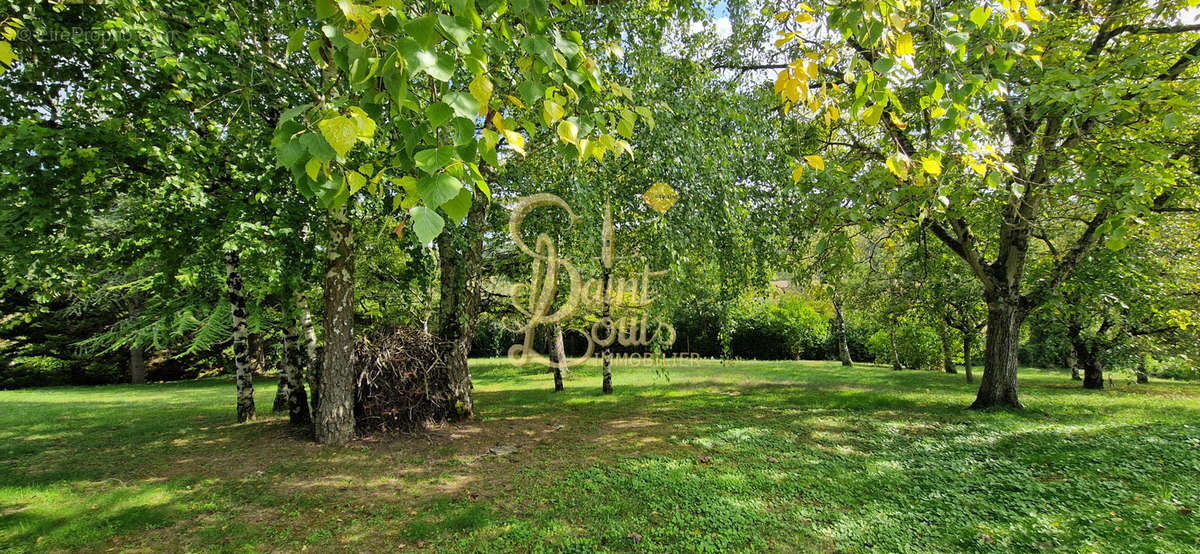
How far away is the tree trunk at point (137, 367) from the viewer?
1795 cm

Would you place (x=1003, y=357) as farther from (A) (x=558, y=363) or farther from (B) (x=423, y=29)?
(B) (x=423, y=29)

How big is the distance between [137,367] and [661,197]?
22.8 metres

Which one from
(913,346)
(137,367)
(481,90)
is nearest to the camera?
(481,90)

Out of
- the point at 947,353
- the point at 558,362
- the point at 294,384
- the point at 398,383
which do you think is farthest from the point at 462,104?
the point at 947,353

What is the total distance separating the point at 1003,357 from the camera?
8.45 m

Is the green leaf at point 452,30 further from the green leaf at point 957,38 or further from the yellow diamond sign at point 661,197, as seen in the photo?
Answer: the yellow diamond sign at point 661,197

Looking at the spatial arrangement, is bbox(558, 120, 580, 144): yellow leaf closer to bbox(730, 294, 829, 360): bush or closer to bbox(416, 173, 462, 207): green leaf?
bbox(416, 173, 462, 207): green leaf

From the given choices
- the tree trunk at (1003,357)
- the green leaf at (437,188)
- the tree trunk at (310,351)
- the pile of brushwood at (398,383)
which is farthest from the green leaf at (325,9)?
the tree trunk at (1003,357)

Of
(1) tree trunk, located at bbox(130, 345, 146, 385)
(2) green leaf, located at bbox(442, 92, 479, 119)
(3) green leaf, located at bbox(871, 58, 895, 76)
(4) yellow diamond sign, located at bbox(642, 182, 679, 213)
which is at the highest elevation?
(4) yellow diamond sign, located at bbox(642, 182, 679, 213)

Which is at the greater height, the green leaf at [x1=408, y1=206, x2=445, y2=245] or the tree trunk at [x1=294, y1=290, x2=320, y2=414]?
the green leaf at [x1=408, y1=206, x2=445, y2=245]

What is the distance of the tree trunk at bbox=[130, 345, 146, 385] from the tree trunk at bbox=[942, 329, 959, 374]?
91.7 ft

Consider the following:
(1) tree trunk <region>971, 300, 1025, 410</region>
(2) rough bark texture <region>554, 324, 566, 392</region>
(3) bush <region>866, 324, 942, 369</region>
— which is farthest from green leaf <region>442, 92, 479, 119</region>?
(3) bush <region>866, 324, 942, 369</region>

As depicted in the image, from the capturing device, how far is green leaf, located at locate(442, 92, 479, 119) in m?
1.22

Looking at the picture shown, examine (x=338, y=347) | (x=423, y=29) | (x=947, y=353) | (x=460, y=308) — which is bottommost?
(x=947, y=353)
